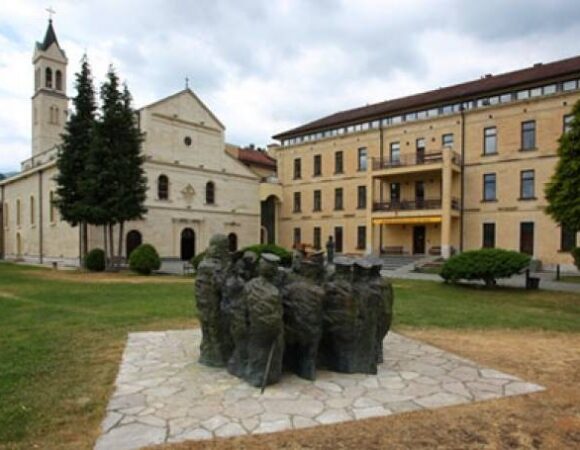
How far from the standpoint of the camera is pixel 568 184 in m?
13.9

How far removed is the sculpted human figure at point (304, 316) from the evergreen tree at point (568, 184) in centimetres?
1171

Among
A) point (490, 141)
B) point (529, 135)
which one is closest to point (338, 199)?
point (490, 141)

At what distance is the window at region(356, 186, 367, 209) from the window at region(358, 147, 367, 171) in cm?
165

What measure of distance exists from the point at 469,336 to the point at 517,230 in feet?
73.7

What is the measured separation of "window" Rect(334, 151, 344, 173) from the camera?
37094mm

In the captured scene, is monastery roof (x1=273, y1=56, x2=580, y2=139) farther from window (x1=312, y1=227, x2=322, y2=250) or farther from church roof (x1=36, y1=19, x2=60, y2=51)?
church roof (x1=36, y1=19, x2=60, y2=51)

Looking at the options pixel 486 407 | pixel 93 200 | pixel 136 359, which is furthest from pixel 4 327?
pixel 93 200

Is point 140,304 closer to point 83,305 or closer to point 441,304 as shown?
point 83,305

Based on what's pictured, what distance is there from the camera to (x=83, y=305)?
12.5m

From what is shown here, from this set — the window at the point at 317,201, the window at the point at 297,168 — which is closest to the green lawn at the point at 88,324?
the window at the point at 317,201

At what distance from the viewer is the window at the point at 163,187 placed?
33.1 metres

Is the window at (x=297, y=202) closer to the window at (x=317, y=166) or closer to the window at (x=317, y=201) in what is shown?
Result: the window at (x=317, y=201)

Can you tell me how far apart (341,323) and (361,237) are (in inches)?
1190

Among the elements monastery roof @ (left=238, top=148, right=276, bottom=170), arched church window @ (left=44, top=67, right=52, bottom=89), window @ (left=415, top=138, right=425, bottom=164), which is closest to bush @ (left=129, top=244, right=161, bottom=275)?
window @ (left=415, top=138, right=425, bottom=164)
